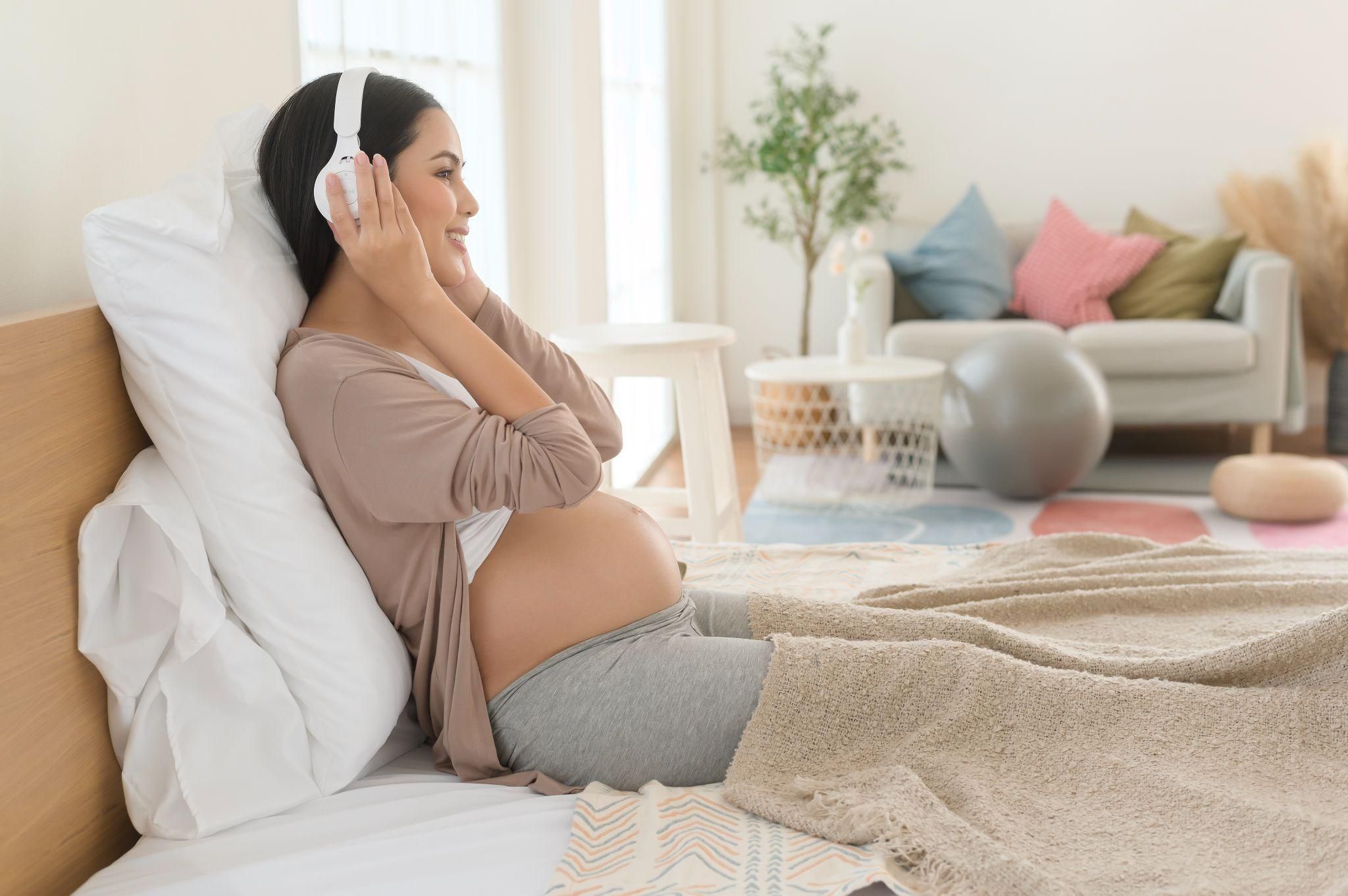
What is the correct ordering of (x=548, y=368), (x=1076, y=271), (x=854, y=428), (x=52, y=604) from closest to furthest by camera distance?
1. (x=52, y=604)
2. (x=548, y=368)
3. (x=854, y=428)
4. (x=1076, y=271)

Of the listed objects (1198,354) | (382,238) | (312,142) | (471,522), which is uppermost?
(312,142)

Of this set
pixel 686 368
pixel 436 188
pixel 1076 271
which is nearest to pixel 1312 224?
pixel 1076 271

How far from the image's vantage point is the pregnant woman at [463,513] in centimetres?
125

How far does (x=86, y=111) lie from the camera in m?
1.35

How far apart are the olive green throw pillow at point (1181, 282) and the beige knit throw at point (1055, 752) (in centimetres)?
337

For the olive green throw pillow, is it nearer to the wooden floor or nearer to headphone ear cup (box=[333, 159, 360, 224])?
the wooden floor

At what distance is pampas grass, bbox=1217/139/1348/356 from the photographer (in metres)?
4.65

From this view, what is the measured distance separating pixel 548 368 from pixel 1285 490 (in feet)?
9.48

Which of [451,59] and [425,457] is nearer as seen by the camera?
[425,457]

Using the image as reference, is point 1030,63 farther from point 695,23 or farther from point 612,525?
point 612,525

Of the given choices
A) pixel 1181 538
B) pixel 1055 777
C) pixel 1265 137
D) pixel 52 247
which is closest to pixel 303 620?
pixel 52 247

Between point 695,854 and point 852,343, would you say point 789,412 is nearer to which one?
point 852,343

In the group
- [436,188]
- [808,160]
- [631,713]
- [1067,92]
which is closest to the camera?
[631,713]

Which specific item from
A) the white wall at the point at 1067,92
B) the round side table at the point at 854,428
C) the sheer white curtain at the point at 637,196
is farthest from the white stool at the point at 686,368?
the white wall at the point at 1067,92
